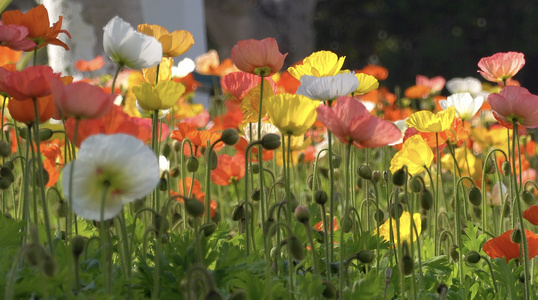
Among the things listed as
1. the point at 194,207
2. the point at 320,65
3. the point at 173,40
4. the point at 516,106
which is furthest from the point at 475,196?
the point at 194,207

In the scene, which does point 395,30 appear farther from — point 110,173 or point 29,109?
point 110,173

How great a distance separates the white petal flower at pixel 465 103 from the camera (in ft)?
5.41

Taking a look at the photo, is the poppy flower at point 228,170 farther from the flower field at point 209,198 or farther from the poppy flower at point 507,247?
the poppy flower at point 507,247

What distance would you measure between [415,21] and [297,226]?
12.0 meters

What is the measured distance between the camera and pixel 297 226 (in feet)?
4.24

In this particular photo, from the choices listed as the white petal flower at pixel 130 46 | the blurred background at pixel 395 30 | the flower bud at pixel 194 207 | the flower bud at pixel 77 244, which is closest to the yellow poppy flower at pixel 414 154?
the white petal flower at pixel 130 46

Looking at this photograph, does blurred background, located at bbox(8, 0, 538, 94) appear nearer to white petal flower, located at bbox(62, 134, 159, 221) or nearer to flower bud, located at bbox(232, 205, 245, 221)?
flower bud, located at bbox(232, 205, 245, 221)

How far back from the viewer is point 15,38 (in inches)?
46.4

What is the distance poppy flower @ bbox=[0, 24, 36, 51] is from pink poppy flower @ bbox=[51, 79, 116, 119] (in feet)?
1.07

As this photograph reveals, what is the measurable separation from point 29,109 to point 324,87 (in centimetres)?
41

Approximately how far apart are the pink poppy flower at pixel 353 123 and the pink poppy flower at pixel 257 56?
32 centimetres

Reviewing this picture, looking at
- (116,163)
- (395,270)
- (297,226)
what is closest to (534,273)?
(395,270)

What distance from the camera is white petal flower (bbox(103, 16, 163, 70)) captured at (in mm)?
1165

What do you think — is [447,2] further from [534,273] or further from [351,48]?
[534,273]
